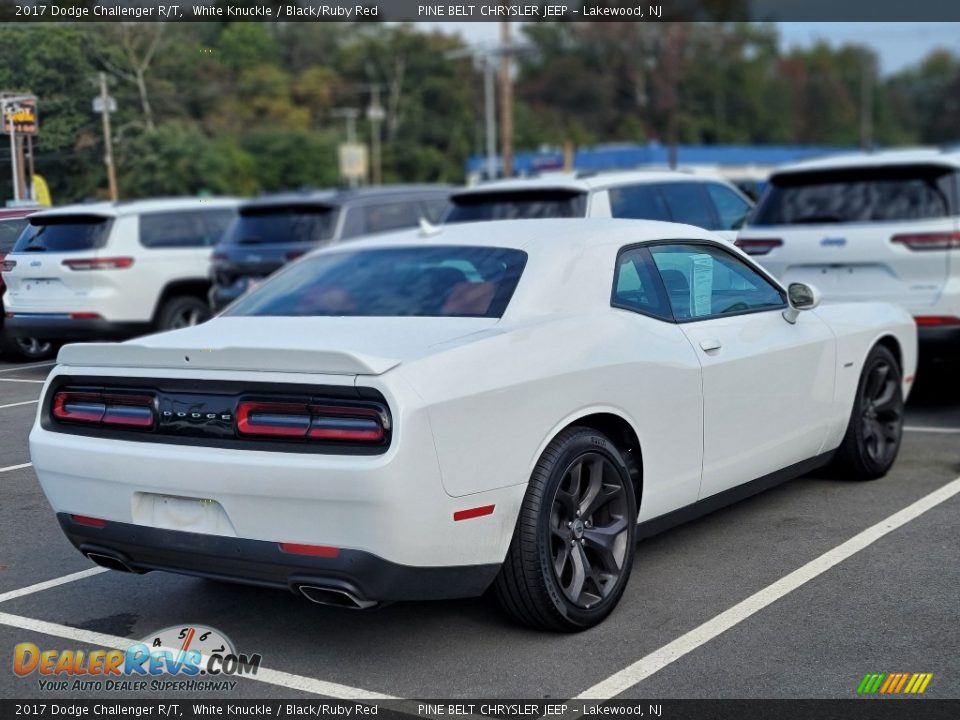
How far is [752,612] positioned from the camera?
5012 mm

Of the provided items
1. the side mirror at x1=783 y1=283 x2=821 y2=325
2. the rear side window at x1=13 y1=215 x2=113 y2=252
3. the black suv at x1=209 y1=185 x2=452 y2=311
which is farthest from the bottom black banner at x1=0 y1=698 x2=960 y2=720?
the black suv at x1=209 y1=185 x2=452 y2=311

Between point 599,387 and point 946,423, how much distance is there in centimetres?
509

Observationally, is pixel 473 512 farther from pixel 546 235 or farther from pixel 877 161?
pixel 877 161

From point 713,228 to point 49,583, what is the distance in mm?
6632

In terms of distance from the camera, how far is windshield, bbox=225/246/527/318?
531cm

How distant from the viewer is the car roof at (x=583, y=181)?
10.0m

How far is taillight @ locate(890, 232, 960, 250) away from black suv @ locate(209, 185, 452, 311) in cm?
507

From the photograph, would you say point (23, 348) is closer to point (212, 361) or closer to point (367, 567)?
point (212, 361)

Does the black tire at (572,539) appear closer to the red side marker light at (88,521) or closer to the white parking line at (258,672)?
the white parking line at (258,672)

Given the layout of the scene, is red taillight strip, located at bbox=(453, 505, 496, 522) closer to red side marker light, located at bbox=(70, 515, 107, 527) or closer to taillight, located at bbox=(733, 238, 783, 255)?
red side marker light, located at bbox=(70, 515, 107, 527)

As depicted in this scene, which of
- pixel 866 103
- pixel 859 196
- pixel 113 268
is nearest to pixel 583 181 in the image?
pixel 859 196

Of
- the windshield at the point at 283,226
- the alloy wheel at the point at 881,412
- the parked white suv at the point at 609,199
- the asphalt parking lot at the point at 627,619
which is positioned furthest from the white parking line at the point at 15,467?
the windshield at the point at 283,226

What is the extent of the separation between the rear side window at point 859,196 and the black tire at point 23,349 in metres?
5.17

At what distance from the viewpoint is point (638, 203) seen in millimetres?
10211
